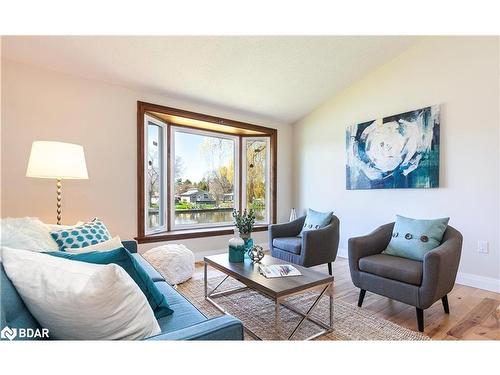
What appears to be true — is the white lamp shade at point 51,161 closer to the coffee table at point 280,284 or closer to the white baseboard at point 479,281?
the coffee table at point 280,284

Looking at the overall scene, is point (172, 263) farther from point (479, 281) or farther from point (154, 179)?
point (479, 281)

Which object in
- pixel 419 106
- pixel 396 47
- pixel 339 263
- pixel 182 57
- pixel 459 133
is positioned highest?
pixel 396 47

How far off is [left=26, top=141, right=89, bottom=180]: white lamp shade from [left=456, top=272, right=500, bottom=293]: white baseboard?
4.05 meters

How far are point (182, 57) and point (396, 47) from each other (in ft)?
8.55

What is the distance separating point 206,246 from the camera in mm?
3881

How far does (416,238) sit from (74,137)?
3501 mm

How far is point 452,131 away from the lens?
2971 millimetres

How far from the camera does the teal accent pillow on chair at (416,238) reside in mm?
2203


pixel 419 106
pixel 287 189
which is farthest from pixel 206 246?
pixel 419 106

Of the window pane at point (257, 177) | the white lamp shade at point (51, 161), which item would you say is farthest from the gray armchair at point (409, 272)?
the white lamp shade at point (51, 161)

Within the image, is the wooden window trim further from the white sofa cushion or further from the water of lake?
the white sofa cushion
